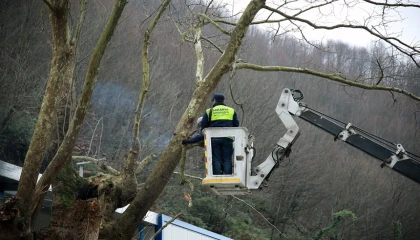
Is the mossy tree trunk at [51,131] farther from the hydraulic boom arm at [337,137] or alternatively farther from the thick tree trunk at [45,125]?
the hydraulic boom arm at [337,137]

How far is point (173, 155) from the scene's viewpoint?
10227 millimetres

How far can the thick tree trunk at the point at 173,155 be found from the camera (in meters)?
10.0

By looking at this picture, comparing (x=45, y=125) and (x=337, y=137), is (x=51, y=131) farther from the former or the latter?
(x=337, y=137)

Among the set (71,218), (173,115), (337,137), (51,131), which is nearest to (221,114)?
(337,137)

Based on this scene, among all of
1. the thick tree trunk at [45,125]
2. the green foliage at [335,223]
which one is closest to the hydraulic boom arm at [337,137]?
the thick tree trunk at [45,125]

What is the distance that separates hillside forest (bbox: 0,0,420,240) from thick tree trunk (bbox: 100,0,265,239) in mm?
23

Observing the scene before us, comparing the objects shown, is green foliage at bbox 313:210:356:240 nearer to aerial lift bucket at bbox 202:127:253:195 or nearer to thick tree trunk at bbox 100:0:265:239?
thick tree trunk at bbox 100:0:265:239

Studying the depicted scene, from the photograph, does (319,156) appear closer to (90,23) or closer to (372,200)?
(372,200)

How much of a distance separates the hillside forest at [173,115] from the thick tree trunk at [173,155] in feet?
0.07

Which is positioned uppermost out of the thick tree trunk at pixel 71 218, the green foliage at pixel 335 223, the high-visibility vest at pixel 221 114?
the high-visibility vest at pixel 221 114

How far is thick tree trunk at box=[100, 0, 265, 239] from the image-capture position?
10016mm

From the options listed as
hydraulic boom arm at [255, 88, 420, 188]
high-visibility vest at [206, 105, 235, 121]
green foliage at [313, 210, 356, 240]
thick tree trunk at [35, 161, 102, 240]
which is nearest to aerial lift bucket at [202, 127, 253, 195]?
high-visibility vest at [206, 105, 235, 121]

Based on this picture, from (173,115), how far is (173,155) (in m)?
22.9

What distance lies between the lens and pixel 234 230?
3142 centimetres
